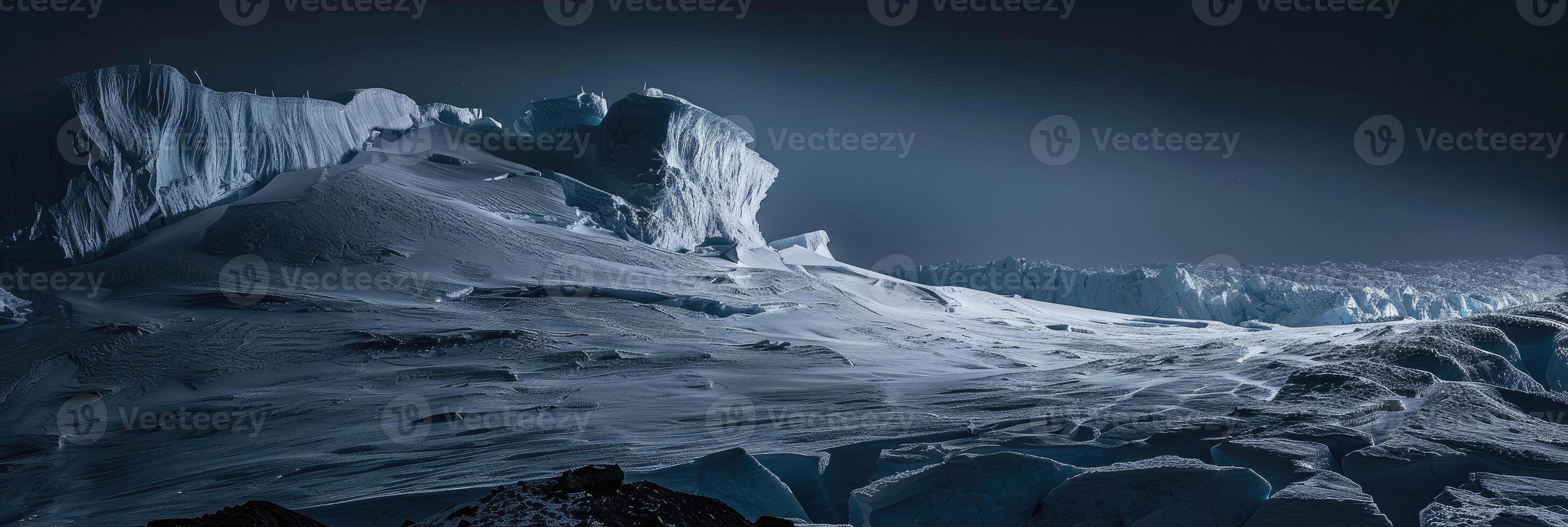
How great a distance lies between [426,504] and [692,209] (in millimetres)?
12011

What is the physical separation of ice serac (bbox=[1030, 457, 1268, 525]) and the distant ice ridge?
14.8 metres

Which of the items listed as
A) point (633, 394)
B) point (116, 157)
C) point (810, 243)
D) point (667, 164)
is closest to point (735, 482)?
point (633, 394)

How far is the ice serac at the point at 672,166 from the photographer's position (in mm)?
15828

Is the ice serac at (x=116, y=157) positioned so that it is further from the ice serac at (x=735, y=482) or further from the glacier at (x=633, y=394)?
the ice serac at (x=735, y=482)

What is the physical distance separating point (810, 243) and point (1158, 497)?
17865 millimetres

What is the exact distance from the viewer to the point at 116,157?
36.5 feet

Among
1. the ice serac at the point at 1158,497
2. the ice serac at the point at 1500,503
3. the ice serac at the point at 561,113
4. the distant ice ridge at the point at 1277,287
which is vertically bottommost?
the ice serac at the point at 1158,497

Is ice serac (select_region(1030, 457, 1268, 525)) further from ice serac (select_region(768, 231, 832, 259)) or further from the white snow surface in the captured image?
ice serac (select_region(768, 231, 832, 259))

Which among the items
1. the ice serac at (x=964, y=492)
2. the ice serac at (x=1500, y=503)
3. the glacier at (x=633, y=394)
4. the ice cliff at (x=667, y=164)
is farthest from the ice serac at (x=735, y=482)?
the ice cliff at (x=667, y=164)

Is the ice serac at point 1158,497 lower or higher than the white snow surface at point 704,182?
lower

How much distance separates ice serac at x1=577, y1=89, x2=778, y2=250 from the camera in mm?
15828

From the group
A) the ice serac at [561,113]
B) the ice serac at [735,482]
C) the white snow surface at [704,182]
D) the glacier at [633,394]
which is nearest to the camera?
the glacier at [633,394]

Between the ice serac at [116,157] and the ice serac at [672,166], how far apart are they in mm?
5871

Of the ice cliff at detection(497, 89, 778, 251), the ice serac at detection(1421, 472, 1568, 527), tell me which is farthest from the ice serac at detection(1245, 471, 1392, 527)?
the ice cliff at detection(497, 89, 778, 251)
